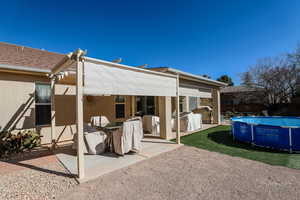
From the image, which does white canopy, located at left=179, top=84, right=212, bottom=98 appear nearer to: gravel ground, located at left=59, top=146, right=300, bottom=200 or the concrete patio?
the concrete patio

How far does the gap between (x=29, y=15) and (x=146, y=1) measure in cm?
664

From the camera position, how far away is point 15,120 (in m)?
5.57

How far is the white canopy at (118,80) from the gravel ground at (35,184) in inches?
80.3

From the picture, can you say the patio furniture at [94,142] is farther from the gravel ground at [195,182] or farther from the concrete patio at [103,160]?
the gravel ground at [195,182]

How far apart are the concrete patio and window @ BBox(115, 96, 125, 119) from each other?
3745 mm

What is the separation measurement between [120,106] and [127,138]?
4401 millimetres

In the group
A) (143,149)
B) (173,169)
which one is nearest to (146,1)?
(143,149)

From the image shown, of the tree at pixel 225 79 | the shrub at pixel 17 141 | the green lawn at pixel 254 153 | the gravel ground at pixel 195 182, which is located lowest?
the green lawn at pixel 254 153

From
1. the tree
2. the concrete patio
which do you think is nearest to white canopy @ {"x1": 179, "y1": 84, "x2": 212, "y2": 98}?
the concrete patio

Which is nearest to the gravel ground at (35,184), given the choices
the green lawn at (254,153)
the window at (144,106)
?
the green lawn at (254,153)

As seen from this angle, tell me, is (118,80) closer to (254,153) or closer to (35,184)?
(35,184)

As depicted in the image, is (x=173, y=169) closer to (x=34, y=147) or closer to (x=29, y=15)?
(x=34, y=147)

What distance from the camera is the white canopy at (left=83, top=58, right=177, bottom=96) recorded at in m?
3.51

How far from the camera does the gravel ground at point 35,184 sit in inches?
108
